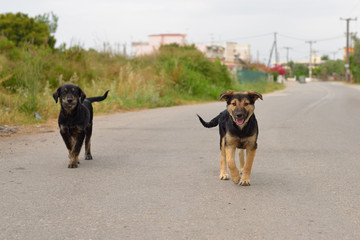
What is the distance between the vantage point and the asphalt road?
423 centimetres

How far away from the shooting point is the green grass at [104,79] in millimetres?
13775

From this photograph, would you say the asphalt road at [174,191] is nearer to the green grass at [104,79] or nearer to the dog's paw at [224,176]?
the dog's paw at [224,176]

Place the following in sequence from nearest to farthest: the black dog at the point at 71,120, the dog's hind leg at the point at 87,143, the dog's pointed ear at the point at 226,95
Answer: the dog's pointed ear at the point at 226,95 → the black dog at the point at 71,120 → the dog's hind leg at the point at 87,143

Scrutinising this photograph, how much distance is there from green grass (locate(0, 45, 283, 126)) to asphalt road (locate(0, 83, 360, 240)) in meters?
3.84

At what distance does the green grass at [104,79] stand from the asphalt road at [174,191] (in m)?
3.84

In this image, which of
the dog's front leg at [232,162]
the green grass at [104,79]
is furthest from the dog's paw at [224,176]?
the green grass at [104,79]

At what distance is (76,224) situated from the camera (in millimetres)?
4332

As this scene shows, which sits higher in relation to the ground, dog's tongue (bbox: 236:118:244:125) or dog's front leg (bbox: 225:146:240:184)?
dog's tongue (bbox: 236:118:244:125)

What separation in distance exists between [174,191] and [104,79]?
615 inches

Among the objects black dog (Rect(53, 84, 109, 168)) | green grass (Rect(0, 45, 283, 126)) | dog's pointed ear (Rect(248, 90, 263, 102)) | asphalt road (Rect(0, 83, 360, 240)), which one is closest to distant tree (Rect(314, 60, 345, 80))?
green grass (Rect(0, 45, 283, 126))

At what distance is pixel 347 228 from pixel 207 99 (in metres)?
21.7

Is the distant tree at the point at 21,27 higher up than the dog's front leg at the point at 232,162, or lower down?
higher up

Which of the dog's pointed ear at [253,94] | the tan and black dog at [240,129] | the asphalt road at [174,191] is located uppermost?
the dog's pointed ear at [253,94]

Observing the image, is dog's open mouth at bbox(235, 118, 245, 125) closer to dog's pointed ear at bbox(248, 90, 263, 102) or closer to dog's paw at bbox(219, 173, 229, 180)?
dog's pointed ear at bbox(248, 90, 263, 102)
